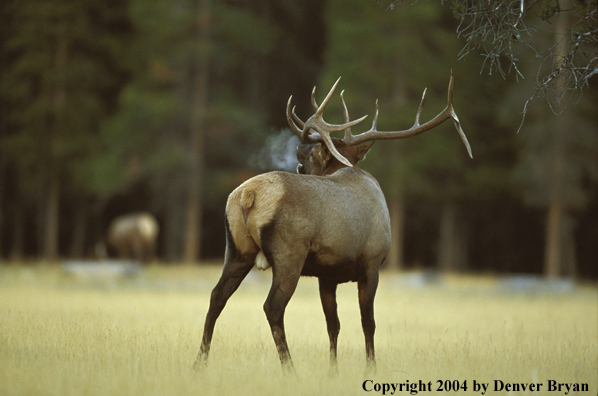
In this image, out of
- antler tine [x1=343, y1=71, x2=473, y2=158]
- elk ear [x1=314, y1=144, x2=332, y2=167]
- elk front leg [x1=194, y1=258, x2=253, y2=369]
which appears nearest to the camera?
elk front leg [x1=194, y1=258, x2=253, y2=369]

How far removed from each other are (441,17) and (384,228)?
22306 millimetres

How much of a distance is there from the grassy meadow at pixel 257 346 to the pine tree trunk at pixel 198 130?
8.63 m

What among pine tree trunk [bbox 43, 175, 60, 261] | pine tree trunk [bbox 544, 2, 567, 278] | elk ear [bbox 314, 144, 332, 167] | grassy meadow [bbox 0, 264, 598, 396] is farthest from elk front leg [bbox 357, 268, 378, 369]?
pine tree trunk [bbox 43, 175, 60, 261]

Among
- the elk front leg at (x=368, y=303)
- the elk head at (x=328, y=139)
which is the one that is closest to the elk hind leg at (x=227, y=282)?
the elk front leg at (x=368, y=303)

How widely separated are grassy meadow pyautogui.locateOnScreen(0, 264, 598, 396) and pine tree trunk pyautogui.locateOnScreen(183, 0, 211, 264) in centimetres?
863

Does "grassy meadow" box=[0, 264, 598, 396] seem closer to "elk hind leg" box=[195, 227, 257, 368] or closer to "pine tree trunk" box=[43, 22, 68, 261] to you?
"elk hind leg" box=[195, 227, 257, 368]

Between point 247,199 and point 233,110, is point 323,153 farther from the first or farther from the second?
point 233,110

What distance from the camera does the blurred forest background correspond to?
2228 centimetres

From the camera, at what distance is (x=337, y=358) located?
6953 mm

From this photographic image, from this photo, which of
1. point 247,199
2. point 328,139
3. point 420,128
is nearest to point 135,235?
point 328,139

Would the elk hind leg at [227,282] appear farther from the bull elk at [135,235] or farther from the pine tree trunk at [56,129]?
the pine tree trunk at [56,129]

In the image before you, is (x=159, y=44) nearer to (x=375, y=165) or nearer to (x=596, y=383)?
(x=375, y=165)

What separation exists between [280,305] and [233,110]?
18509mm

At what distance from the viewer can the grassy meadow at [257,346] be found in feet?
17.1
